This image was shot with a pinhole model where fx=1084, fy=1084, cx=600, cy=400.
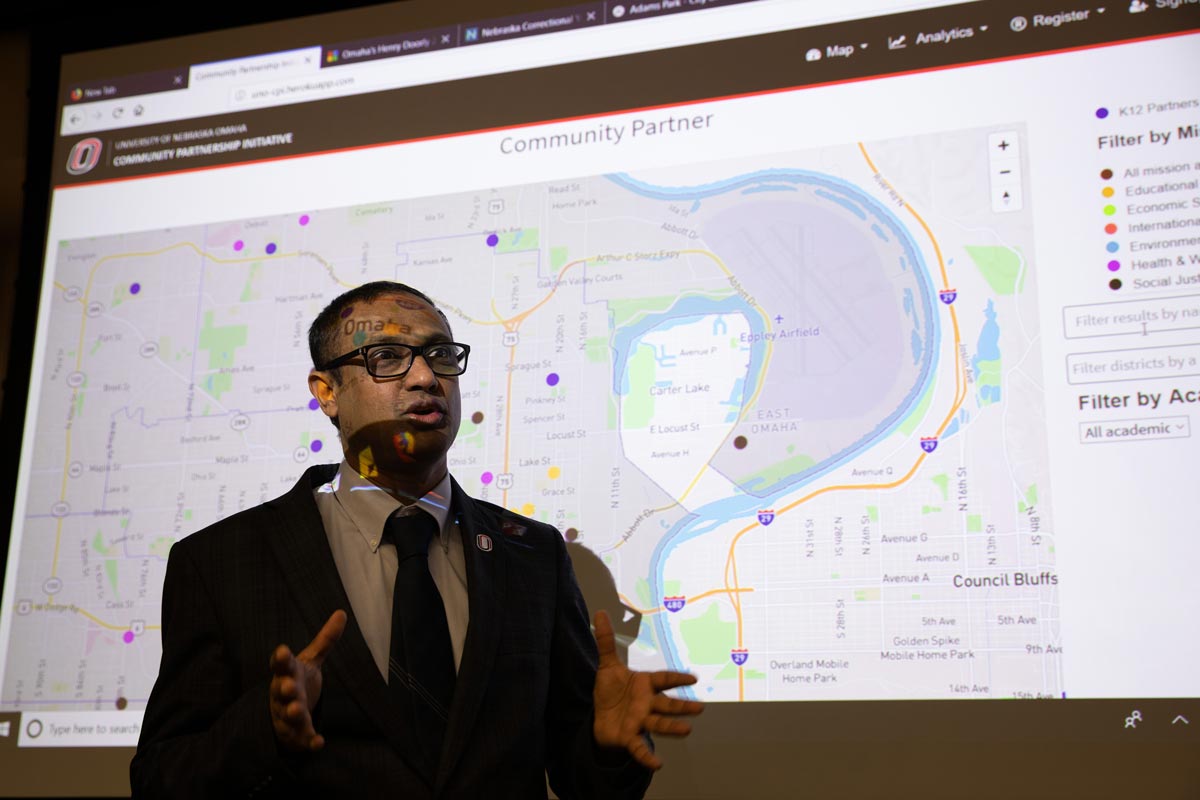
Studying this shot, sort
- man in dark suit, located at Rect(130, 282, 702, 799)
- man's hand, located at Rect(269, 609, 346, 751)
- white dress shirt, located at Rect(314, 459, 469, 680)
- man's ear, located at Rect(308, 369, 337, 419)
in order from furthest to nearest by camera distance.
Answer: man's ear, located at Rect(308, 369, 337, 419)
white dress shirt, located at Rect(314, 459, 469, 680)
man in dark suit, located at Rect(130, 282, 702, 799)
man's hand, located at Rect(269, 609, 346, 751)

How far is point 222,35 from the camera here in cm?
336

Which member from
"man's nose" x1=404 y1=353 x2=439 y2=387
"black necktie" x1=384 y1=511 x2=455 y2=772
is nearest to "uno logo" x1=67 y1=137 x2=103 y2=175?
"man's nose" x1=404 y1=353 x2=439 y2=387

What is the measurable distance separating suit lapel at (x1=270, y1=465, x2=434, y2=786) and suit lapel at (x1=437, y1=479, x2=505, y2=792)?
0.07 metres

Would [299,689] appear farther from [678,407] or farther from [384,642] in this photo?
[678,407]

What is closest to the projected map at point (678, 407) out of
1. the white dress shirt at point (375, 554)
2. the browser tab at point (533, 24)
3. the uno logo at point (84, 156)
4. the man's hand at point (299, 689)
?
the uno logo at point (84, 156)

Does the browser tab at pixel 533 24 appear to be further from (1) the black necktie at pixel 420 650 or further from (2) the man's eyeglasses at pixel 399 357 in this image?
(1) the black necktie at pixel 420 650

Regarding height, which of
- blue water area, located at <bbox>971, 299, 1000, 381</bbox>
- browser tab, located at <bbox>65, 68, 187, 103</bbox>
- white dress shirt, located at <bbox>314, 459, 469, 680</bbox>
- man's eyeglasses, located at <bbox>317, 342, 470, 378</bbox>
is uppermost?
browser tab, located at <bbox>65, 68, 187, 103</bbox>

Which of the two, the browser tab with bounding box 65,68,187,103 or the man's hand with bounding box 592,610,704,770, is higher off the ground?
the browser tab with bounding box 65,68,187,103

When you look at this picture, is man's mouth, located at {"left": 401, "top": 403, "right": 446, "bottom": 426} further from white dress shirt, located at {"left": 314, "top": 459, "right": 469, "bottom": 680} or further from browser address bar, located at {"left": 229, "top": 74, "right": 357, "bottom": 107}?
browser address bar, located at {"left": 229, "top": 74, "right": 357, "bottom": 107}

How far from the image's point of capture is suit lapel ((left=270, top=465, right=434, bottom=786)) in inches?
69.8

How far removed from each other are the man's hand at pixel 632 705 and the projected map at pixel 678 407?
0.68 m

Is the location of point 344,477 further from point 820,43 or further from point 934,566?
point 820,43

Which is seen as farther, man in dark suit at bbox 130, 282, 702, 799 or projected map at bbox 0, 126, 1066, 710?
projected map at bbox 0, 126, 1066, 710

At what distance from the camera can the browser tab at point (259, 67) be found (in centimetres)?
327
